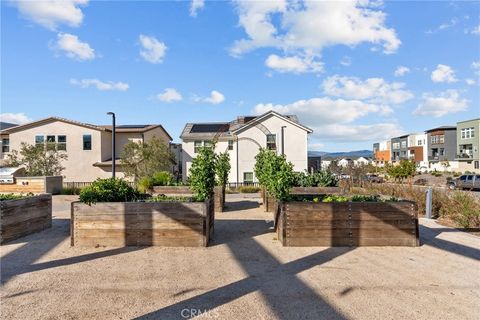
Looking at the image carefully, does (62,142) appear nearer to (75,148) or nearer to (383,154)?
(75,148)

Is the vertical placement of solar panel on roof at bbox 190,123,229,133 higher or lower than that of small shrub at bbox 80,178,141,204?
higher

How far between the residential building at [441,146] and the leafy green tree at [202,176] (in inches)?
2939

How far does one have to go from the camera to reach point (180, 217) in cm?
723

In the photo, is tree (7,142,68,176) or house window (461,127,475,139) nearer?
tree (7,142,68,176)

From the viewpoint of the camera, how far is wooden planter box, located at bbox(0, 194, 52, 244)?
25.6 ft

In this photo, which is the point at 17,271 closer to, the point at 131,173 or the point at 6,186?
the point at 6,186

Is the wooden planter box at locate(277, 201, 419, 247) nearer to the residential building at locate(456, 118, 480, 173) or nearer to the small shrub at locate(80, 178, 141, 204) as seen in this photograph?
the small shrub at locate(80, 178, 141, 204)

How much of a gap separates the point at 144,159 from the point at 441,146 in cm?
7402

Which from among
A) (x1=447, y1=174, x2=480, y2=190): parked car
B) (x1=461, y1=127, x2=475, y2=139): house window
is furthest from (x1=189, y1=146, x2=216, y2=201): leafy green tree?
(x1=461, y1=127, x2=475, y2=139): house window

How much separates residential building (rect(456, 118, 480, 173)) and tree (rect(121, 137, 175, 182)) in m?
61.7

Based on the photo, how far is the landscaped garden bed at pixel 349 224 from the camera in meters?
7.27

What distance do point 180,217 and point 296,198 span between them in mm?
3034

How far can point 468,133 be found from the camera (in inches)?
2621

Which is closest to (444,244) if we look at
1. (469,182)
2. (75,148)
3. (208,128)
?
(469,182)
